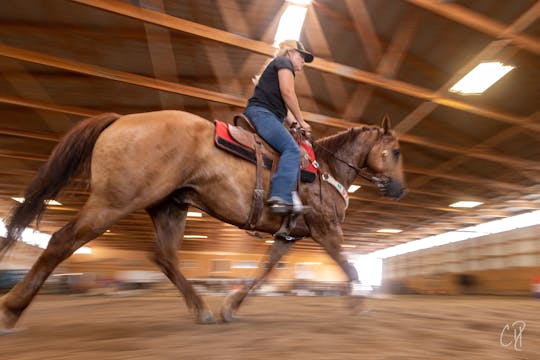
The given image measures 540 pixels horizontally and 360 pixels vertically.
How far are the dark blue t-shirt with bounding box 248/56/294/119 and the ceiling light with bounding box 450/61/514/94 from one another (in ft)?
22.9

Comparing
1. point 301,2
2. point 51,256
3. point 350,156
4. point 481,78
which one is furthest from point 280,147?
point 481,78

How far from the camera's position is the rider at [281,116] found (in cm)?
337

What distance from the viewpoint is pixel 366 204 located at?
21.5m

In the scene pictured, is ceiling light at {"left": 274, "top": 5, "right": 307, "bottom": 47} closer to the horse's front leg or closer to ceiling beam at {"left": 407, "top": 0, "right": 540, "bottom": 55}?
ceiling beam at {"left": 407, "top": 0, "right": 540, "bottom": 55}

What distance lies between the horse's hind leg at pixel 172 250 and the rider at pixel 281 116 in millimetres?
929

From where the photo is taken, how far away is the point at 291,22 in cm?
771

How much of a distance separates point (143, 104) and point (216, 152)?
875cm

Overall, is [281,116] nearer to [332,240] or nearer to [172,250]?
[332,240]

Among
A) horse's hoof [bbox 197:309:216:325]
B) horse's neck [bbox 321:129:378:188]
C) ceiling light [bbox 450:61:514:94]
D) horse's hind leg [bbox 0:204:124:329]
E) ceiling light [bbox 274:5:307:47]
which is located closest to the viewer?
horse's hind leg [bbox 0:204:124:329]

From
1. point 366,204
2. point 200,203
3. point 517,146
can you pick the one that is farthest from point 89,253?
point 200,203

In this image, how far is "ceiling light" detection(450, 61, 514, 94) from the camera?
28.9ft

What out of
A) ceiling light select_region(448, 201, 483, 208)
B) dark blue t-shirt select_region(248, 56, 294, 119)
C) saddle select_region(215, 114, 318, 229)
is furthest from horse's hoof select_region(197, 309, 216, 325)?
ceiling light select_region(448, 201, 483, 208)

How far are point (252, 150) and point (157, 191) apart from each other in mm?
923

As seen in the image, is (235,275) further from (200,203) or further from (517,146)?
(200,203)
